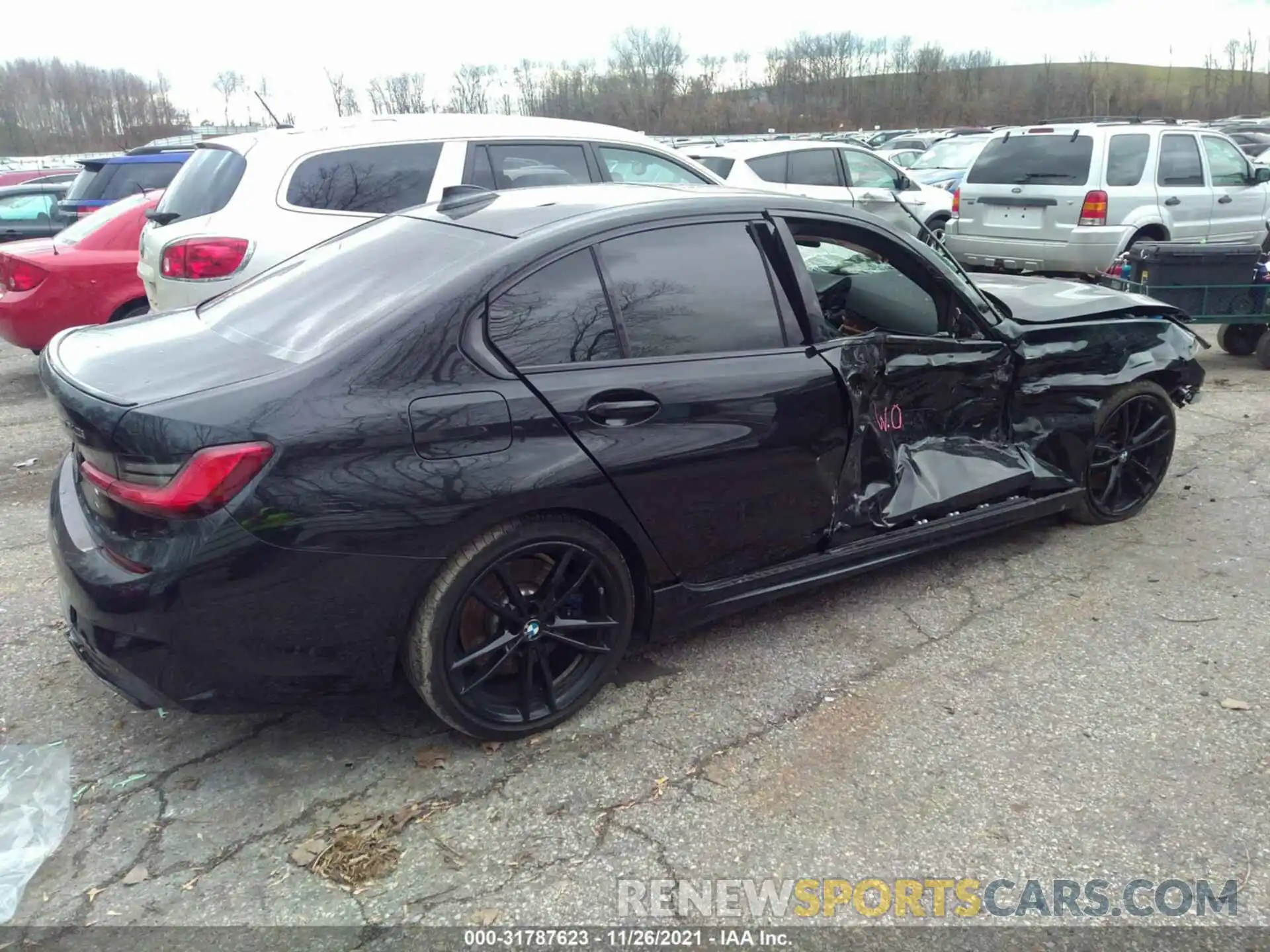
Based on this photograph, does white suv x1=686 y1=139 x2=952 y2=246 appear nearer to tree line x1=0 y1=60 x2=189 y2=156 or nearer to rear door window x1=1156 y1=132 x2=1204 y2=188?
rear door window x1=1156 y1=132 x2=1204 y2=188

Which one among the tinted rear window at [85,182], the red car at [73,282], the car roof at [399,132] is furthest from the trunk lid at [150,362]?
the tinted rear window at [85,182]

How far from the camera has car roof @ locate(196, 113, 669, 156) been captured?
5793mm

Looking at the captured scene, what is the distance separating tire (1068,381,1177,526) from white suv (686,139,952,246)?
6.40 meters

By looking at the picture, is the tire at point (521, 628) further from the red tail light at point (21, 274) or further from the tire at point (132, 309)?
the red tail light at point (21, 274)

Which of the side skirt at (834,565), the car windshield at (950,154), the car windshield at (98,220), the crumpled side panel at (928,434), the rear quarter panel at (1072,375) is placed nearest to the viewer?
the side skirt at (834,565)

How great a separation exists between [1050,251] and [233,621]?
959 cm

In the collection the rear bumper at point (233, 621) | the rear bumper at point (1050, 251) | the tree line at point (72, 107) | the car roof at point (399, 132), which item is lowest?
the rear bumper at point (233, 621)

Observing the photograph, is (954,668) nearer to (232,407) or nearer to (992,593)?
(992,593)

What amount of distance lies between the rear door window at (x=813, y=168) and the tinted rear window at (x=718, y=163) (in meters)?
0.75

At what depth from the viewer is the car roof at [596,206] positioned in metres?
A: 3.15

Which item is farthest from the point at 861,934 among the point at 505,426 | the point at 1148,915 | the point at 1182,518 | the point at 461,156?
the point at 461,156

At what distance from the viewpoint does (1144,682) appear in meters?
3.37

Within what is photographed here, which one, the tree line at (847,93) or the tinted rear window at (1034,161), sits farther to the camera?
the tree line at (847,93)

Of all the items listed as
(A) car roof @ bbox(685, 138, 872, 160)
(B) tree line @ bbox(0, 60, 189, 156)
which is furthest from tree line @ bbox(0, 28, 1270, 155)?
(A) car roof @ bbox(685, 138, 872, 160)
